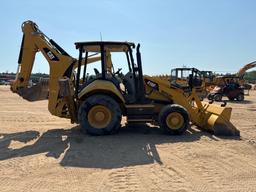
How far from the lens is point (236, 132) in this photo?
10891 millimetres

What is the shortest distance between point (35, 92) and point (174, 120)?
4.19 meters

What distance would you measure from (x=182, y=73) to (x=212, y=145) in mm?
14097

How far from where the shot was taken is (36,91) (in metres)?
11.7

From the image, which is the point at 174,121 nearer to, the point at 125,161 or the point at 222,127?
the point at 222,127

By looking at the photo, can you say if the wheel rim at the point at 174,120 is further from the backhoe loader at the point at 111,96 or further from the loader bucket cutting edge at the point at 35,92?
the loader bucket cutting edge at the point at 35,92

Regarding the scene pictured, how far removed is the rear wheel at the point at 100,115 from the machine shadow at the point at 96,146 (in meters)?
0.24

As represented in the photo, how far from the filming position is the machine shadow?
7730 millimetres

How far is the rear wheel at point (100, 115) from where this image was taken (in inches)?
410

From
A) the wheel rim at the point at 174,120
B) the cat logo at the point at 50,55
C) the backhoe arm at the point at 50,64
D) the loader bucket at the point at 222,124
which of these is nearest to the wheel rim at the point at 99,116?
the backhoe arm at the point at 50,64

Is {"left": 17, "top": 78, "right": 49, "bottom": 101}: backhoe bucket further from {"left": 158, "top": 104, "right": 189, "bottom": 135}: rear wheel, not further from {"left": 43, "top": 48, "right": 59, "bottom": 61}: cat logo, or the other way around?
{"left": 158, "top": 104, "right": 189, "bottom": 135}: rear wheel

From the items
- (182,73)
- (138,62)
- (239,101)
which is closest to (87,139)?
(138,62)

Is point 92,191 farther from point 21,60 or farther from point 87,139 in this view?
point 21,60

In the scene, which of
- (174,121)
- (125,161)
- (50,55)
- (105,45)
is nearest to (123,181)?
(125,161)

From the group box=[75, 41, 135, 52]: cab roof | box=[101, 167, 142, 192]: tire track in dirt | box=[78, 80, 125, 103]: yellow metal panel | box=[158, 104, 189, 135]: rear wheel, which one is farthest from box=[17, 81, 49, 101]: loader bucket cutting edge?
box=[101, 167, 142, 192]: tire track in dirt
